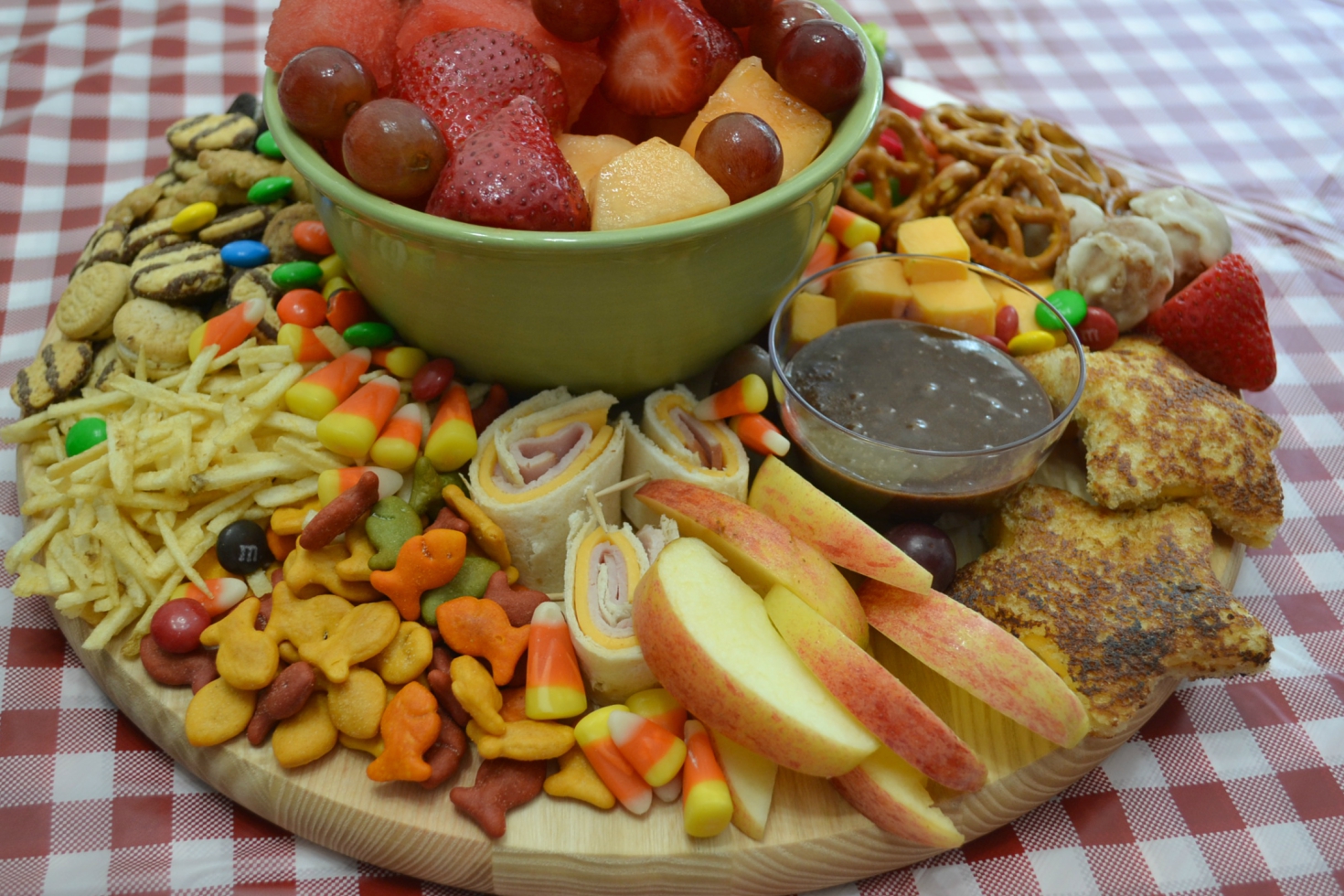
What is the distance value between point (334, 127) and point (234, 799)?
124cm

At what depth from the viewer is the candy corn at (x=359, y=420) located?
189cm

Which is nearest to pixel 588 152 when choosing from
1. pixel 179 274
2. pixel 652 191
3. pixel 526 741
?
pixel 652 191

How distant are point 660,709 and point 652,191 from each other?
0.94 meters

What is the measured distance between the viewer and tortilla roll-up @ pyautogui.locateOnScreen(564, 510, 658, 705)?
1694mm

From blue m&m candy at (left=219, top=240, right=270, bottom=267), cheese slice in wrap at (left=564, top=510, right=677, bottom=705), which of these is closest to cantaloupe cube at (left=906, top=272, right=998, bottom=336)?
cheese slice in wrap at (left=564, top=510, right=677, bottom=705)

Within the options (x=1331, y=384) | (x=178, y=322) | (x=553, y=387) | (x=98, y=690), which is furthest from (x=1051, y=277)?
(x=98, y=690)

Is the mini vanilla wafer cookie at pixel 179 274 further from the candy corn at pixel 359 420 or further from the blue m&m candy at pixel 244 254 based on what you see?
the candy corn at pixel 359 420

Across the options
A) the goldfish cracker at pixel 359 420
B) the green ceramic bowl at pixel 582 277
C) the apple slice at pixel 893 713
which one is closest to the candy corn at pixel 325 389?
the goldfish cracker at pixel 359 420

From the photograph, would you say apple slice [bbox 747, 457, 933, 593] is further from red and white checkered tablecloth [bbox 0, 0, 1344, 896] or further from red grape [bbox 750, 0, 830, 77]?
red grape [bbox 750, 0, 830, 77]

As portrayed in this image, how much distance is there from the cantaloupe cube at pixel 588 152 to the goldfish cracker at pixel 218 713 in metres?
1.13

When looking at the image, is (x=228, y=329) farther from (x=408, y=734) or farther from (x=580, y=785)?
(x=580, y=785)

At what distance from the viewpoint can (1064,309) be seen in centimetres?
233

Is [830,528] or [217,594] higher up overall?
[830,528]

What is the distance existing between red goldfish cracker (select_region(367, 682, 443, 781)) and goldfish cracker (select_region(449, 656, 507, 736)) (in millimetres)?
54
